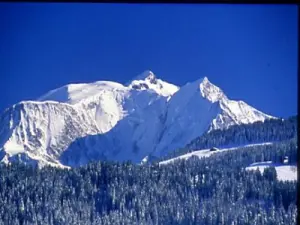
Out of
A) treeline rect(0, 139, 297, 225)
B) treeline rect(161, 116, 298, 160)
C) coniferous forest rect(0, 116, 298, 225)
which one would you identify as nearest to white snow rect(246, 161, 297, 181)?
coniferous forest rect(0, 116, 298, 225)

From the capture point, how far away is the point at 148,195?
320 feet

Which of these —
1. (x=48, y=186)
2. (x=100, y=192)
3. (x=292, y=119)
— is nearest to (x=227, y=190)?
(x=100, y=192)

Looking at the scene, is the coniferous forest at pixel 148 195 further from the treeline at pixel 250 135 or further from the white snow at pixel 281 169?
the treeline at pixel 250 135

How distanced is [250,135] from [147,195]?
58196 millimetres

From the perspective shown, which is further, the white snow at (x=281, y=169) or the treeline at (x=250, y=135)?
the treeline at (x=250, y=135)

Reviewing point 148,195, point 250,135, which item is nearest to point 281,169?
point 148,195

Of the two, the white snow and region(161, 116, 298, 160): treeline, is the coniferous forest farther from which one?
region(161, 116, 298, 160): treeline

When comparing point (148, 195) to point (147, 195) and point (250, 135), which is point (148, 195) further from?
point (250, 135)

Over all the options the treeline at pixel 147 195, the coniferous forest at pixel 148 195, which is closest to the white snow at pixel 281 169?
the coniferous forest at pixel 148 195

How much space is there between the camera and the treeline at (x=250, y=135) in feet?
474

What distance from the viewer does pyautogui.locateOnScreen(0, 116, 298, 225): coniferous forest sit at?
83.6 meters

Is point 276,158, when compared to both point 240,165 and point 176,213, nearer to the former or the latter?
point 240,165

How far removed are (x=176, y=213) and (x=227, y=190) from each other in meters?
13.9

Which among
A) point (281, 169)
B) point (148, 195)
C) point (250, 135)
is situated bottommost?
point (148, 195)
